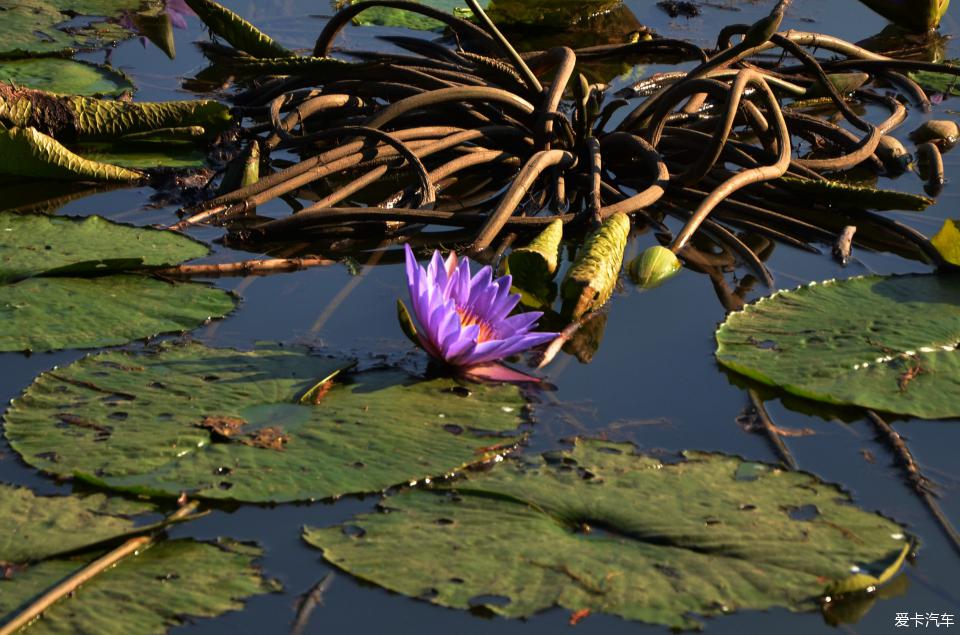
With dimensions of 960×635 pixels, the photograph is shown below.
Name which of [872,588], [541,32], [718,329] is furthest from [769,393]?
[541,32]

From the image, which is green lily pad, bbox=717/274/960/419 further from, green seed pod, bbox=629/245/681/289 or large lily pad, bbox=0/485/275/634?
large lily pad, bbox=0/485/275/634

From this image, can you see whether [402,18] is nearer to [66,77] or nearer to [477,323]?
[66,77]

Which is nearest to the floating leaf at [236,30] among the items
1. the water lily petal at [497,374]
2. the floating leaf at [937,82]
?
the water lily petal at [497,374]

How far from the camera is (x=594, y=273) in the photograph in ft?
9.01

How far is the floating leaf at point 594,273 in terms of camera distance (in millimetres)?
2742

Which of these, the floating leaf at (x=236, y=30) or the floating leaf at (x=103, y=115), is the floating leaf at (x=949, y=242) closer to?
the floating leaf at (x=103, y=115)

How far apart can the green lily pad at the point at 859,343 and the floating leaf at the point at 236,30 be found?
2.25 m

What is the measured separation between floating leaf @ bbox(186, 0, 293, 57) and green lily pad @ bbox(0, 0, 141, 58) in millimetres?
730

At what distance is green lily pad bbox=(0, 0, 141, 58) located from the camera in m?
4.63

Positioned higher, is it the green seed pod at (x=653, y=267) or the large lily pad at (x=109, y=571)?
the green seed pod at (x=653, y=267)

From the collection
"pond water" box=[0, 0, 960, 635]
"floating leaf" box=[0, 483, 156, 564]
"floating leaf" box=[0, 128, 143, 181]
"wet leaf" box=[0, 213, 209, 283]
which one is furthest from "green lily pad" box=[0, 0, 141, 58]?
"floating leaf" box=[0, 483, 156, 564]

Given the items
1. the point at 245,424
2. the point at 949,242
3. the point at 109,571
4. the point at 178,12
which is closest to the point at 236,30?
the point at 178,12

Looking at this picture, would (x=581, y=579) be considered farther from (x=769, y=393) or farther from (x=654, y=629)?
(x=769, y=393)

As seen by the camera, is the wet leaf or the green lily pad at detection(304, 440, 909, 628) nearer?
the green lily pad at detection(304, 440, 909, 628)
